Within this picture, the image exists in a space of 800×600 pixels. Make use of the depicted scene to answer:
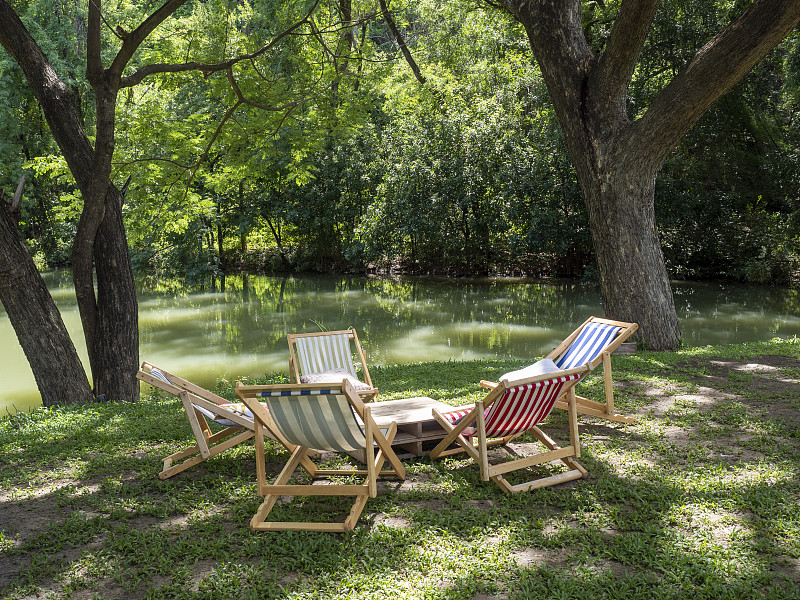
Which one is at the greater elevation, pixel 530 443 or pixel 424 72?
pixel 424 72

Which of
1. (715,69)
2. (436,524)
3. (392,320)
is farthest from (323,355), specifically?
(392,320)

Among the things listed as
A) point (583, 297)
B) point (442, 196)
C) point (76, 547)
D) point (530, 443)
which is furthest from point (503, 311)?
point (76, 547)

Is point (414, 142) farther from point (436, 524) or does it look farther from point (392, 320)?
point (436, 524)

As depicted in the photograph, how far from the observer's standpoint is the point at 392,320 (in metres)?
15.6

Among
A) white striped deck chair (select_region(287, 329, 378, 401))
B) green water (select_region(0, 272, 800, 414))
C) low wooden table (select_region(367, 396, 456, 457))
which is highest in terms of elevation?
white striped deck chair (select_region(287, 329, 378, 401))

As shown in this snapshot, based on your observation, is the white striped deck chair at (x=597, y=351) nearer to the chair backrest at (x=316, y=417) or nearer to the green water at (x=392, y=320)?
the chair backrest at (x=316, y=417)

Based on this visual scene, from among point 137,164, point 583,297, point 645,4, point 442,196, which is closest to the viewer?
point 645,4

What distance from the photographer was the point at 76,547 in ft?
12.0

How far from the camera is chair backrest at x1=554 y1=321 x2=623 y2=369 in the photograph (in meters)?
5.84

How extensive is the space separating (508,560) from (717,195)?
62.2 feet

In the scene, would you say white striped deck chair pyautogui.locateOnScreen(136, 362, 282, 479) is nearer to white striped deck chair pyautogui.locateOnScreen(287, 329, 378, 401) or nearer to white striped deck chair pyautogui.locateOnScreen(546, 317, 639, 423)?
white striped deck chair pyautogui.locateOnScreen(287, 329, 378, 401)

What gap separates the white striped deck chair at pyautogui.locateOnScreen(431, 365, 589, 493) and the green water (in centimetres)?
669

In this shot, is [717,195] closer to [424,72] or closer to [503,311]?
[503,311]

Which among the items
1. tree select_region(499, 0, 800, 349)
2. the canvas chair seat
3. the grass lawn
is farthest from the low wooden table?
tree select_region(499, 0, 800, 349)
